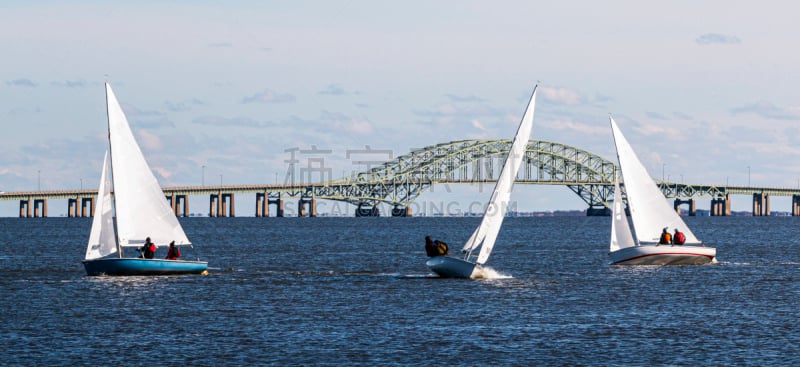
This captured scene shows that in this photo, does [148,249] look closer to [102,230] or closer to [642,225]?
[102,230]

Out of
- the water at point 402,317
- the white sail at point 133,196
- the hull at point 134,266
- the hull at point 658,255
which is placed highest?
the white sail at point 133,196

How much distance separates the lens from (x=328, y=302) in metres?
37.7

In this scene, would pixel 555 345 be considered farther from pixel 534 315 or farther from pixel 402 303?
pixel 402 303

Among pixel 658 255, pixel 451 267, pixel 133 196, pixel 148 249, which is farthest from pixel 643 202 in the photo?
pixel 133 196

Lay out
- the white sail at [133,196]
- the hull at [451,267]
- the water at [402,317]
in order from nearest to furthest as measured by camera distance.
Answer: the water at [402,317] → the hull at [451,267] → the white sail at [133,196]

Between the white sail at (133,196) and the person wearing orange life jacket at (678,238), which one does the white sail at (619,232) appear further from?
the white sail at (133,196)

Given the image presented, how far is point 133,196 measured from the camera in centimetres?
4522

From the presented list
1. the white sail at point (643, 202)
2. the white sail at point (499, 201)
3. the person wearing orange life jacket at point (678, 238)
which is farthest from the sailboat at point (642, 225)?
the white sail at point (499, 201)

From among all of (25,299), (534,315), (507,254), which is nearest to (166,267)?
(25,299)

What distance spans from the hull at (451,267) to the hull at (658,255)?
32.3ft

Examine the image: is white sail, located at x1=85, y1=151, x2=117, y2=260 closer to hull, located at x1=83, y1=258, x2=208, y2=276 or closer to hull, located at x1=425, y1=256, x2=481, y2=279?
hull, located at x1=83, y1=258, x2=208, y2=276

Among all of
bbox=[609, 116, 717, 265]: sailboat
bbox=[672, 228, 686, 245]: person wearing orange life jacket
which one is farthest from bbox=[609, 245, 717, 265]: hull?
bbox=[672, 228, 686, 245]: person wearing orange life jacket

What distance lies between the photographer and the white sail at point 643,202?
53781 mm

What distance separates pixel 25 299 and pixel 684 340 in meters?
19.8
